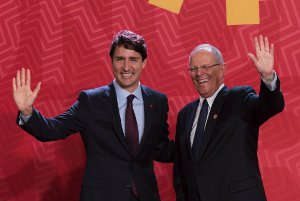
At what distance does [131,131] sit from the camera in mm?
2227

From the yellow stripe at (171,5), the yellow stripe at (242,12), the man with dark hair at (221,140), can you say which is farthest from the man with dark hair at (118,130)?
the yellow stripe at (242,12)

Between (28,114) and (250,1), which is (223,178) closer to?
(28,114)

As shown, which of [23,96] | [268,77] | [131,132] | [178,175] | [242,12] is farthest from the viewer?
[242,12]

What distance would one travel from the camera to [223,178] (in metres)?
2.06

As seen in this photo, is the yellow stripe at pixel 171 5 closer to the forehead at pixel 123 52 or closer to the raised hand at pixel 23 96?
the forehead at pixel 123 52

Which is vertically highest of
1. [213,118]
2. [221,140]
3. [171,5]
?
[171,5]

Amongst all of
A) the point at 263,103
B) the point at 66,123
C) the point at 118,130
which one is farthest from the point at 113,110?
the point at 263,103

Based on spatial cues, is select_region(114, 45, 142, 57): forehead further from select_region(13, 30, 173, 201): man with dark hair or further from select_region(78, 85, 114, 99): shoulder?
select_region(78, 85, 114, 99): shoulder

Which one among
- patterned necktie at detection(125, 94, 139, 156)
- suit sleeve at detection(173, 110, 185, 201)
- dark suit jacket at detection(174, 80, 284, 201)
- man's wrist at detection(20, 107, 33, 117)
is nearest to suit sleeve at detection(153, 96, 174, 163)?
suit sleeve at detection(173, 110, 185, 201)

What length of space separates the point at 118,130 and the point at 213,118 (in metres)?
0.45

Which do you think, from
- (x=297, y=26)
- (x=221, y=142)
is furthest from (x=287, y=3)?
(x=221, y=142)

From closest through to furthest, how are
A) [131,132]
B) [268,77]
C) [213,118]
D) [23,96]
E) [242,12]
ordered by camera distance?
[268,77] → [23,96] → [213,118] → [131,132] → [242,12]

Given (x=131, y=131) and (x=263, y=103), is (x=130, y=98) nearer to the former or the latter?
(x=131, y=131)

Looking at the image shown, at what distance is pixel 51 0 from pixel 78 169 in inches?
44.5
